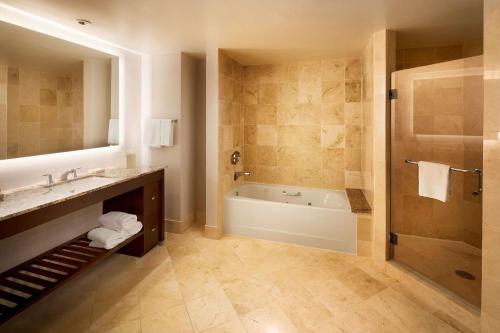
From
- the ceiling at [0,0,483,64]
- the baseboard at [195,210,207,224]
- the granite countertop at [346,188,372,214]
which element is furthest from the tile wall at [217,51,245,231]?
the granite countertop at [346,188,372,214]

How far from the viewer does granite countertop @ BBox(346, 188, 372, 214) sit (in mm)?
2889

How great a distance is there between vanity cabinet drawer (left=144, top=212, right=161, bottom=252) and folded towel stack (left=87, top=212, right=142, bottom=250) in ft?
0.47

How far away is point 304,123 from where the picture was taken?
3.83m

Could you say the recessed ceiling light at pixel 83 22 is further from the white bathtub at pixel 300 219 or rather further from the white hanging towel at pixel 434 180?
the white hanging towel at pixel 434 180

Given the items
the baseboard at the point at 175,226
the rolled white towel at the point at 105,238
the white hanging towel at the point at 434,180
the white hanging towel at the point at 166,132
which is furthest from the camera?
the baseboard at the point at 175,226

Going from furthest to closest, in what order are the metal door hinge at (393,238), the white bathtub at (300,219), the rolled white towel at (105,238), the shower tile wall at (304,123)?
the shower tile wall at (304,123)
the white bathtub at (300,219)
the metal door hinge at (393,238)
the rolled white towel at (105,238)

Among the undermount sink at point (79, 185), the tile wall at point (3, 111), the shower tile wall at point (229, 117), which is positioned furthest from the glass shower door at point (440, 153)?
the tile wall at point (3, 111)

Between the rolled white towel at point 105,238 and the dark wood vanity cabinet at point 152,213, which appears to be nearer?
the rolled white towel at point 105,238

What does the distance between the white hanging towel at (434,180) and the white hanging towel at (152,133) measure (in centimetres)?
278

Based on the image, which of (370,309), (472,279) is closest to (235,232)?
(370,309)

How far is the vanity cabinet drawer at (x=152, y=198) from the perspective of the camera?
2843 millimetres

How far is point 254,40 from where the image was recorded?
285 cm

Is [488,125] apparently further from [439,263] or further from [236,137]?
[236,137]

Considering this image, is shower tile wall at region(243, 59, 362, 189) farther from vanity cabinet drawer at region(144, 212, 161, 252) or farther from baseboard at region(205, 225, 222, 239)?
vanity cabinet drawer at region(144, 212, 161, 252)
